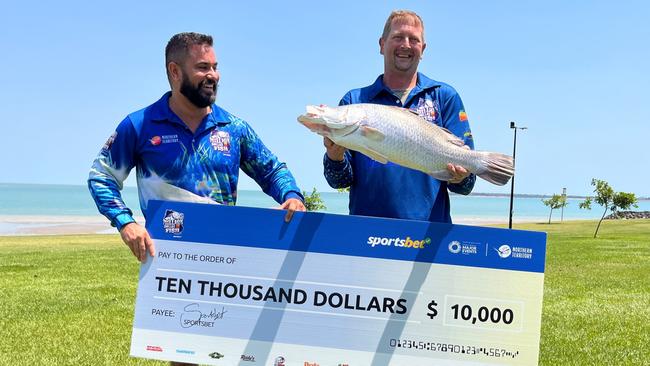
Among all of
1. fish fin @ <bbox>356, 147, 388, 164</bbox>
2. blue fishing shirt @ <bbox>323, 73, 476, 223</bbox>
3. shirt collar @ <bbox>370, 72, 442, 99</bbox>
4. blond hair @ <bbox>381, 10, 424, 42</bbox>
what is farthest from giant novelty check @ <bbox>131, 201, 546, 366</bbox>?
blond hair @ <bbox>381, 10, 424, 42</bbox>

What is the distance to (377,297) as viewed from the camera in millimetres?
3332

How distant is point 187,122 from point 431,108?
58.8 inches

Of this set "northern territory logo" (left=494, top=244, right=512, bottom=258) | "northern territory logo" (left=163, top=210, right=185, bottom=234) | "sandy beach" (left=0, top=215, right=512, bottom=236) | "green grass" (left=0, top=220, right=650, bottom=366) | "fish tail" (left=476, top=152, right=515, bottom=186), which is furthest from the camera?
"sandy beach" (left=0, top=215, right=512, bottom=236)

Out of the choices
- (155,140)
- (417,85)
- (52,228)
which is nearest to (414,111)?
(417,85)

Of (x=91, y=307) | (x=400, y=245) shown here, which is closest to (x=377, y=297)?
(x=400, y=245)

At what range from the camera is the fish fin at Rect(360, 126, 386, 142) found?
2852 mm

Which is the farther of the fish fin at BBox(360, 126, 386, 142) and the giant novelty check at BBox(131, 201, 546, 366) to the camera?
the giant novelty check at BBox(131, 201, 546, 366)

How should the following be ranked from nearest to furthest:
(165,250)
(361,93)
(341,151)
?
(341,151) < (165,250) < (361,93)

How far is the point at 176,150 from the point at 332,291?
124 centimetres

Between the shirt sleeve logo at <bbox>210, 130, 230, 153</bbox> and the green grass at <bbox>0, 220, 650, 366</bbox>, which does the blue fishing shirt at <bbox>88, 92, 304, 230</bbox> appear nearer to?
the shirt sleeve logo at <bbox>210, 130, 230, 153</bbox>

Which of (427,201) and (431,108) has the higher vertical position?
(431,108)

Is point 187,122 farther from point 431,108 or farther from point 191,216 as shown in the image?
point 431,108

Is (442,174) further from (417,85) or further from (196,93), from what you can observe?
(196,93)

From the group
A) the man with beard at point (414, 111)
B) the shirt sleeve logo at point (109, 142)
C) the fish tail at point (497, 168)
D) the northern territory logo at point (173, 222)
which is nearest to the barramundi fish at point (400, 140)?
the fish tail at point (497, 168)
